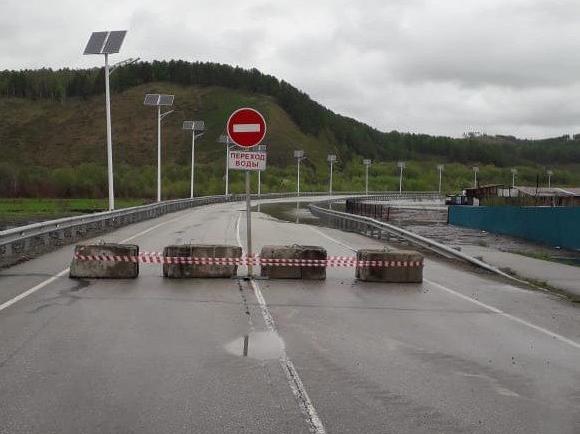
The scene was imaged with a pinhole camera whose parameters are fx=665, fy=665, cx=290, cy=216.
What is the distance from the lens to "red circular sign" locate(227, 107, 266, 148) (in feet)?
39.6

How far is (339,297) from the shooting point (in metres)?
11.2

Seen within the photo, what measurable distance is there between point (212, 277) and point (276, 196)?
78587 mm

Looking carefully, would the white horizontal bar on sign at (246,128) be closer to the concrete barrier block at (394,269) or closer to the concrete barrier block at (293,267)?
the concrete barrier block at (293,267)

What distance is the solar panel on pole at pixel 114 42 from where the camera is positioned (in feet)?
112

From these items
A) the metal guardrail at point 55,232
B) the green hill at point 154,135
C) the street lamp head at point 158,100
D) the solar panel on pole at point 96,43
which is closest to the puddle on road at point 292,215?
the metal guardrail at point 55,232

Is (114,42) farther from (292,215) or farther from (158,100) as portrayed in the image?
(292,215)

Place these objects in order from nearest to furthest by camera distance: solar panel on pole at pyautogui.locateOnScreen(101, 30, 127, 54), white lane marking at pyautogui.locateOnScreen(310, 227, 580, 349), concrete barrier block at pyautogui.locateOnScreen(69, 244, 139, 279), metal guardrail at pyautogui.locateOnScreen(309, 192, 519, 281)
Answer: white lane marking at pyautogui.locateOnScreen(310, 227, 580, 349) → concrete barrier block at pyautogui.locateOnScreen(69, 244, 139, 279) → metal guardrail at pyautogui.locateOnScreen(309, 192, 519, 281) → solar panel on pole at pyautogui.locateOnScreen(101, 30, 127, 54)

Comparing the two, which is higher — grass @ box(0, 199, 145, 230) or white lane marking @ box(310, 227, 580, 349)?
white lane marking @ box(310, 227, 580, 349)

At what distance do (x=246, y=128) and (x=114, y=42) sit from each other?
24955mm

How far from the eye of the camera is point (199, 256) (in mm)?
12836

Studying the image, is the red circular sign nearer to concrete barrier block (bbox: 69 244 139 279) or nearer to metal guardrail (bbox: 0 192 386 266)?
concrete barrier block (bbox: 69 244 139 279)

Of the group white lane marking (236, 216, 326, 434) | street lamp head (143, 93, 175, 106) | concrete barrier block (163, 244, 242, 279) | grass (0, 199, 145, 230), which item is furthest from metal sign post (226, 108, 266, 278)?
street lamp head (143, 93, 175, 106)

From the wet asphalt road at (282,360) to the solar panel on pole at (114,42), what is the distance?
80.3ft

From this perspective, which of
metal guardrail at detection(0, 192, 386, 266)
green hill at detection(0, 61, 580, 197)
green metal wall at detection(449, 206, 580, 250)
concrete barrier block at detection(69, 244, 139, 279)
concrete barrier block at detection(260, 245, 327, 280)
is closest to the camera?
concrete barrier block at detection(69, 244, 139, 279)
